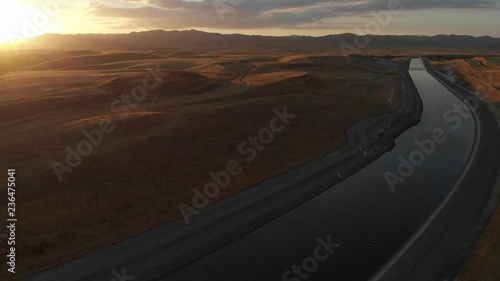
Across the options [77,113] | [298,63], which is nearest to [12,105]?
[77,113]

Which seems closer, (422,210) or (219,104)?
(422,210)

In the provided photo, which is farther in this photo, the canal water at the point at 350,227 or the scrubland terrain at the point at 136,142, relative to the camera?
the scrubland terrain at the point at 136,142

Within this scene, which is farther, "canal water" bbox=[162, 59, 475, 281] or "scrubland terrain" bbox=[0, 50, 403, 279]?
"scrubland terrain" bbox=[0, 50, 403, 279]

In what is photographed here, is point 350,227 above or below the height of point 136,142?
below

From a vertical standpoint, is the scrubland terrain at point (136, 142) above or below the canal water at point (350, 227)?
above

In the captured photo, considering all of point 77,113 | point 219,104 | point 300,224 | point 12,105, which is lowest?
point 300,224

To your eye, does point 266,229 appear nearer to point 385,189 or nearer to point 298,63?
point 385,189

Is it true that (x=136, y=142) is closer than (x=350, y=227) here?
No

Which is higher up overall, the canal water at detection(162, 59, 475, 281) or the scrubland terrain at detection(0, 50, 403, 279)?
the scrubland terrain at detection(0, 50, 403, 279)
